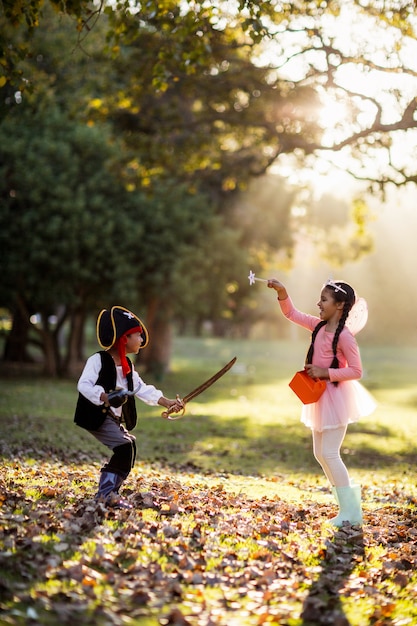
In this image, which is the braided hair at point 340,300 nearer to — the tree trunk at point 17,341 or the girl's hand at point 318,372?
the girl's hand at point 318,372

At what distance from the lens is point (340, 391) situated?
→ 7934mm

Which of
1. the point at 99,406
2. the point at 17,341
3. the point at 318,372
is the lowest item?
the point at 99,406

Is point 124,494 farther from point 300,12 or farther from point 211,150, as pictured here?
point 211,150

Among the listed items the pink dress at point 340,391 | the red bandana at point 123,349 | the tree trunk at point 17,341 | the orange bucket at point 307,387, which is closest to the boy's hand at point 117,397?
the red bandana at point 123,349

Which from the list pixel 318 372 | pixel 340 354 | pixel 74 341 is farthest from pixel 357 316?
pixel 74 341

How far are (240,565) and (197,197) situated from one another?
2596 centimetres

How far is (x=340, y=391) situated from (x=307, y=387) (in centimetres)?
36

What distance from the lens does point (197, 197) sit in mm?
31438

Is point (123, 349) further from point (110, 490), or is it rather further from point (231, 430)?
point (231, 430)

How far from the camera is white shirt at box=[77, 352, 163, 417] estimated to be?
741cm

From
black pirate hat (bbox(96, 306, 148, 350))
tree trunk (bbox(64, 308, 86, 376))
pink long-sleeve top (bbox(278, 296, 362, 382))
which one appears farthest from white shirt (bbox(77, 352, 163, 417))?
tree trunk (bbox(64, 308, 86, 376))

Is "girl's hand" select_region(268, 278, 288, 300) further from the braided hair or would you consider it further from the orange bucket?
the orange bucket

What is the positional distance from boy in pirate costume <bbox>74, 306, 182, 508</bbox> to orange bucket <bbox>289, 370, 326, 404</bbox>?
3.91ft

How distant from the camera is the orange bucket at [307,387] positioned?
7.82m
